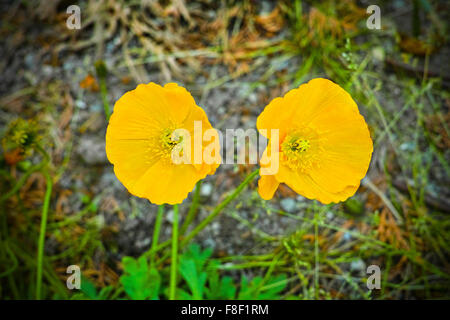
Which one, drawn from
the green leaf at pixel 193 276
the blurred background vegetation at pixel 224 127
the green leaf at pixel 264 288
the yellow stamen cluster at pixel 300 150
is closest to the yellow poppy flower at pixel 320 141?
the yellow stamen cluster at pixel 300 150

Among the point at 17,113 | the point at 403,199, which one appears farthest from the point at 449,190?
the point at 17,113

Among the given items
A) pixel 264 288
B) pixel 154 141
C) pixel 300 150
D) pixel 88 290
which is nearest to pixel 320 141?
pixel 300 150

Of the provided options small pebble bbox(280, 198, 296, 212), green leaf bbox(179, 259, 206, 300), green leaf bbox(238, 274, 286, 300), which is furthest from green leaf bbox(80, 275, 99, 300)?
small pebble bbox(280, 198, 296, 212)

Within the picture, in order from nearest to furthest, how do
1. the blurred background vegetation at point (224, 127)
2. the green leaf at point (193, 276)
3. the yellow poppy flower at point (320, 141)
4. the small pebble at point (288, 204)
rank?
1. the yellow poppy flower at point (320, 141)
2. the green leaf at point (193, 276)
3. the blurred background vegetation at point (224, 127)
4. the small pebble at point (288, 204)

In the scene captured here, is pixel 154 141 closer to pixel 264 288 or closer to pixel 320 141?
pixel 320 141

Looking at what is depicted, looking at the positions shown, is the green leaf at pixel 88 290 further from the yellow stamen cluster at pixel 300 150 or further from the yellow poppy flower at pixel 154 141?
the yellow stamen cluster at pixel 300 150
